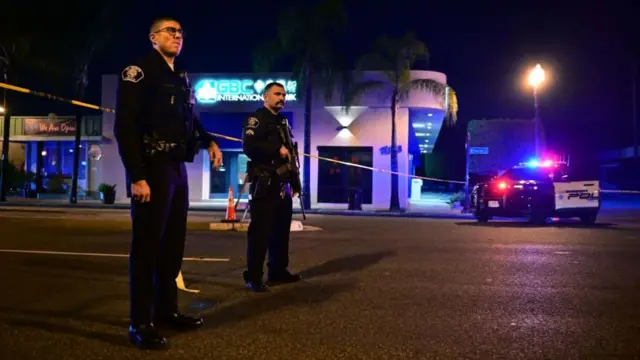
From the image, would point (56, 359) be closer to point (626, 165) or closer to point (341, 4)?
point (341, 4)

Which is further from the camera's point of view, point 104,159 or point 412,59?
point 104,159

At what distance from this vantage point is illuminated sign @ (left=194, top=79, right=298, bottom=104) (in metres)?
27.8

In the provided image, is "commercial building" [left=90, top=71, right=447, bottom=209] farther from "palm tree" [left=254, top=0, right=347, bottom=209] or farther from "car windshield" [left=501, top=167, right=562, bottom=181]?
"car windshield" [left=501, top=167, right=562, bottom=181]

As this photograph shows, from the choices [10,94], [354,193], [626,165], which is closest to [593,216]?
[354,193]

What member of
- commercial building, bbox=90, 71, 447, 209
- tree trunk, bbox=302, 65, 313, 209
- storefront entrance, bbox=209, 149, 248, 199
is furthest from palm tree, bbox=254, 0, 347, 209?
storefront entrance, bbox=209, 149, 248, 199

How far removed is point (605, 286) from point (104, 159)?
27788 millimetres

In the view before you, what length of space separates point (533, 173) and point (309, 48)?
11374 millimetres

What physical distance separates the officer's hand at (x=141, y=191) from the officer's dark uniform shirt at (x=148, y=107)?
34 mm

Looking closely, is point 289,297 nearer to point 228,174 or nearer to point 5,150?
point 5,150

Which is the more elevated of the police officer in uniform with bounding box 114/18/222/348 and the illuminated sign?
the illuminated sign

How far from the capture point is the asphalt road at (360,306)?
3881 millimetres

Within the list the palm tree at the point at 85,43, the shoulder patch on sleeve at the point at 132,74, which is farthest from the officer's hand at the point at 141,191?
the palm tree at the point at 85,43

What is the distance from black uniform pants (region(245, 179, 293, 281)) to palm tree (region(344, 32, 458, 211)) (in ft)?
61.4

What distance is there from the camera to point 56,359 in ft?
12.0
